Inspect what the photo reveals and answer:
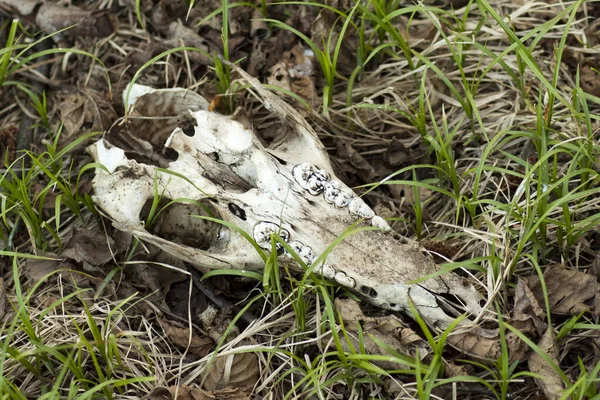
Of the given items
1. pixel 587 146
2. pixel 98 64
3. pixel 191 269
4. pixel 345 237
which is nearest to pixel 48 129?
pixel 98 64

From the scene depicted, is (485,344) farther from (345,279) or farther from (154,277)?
(154,277)

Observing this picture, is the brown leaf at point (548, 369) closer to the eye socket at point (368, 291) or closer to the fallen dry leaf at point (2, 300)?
the eye socket at point (368, 291)

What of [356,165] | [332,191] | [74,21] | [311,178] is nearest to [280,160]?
[311,178]

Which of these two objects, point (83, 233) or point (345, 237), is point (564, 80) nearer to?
point (345, 237)

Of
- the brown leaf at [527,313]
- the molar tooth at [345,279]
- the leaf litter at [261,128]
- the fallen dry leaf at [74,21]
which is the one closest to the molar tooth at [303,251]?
the molar tooth at [345,279]

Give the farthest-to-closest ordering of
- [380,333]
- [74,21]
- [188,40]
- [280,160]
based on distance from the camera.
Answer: [74,21]
[188,40]
[280,160]
[380,333]

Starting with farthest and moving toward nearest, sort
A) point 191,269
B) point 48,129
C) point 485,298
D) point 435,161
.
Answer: point 48,129
point 435,161
point 191,269
point 485,298
